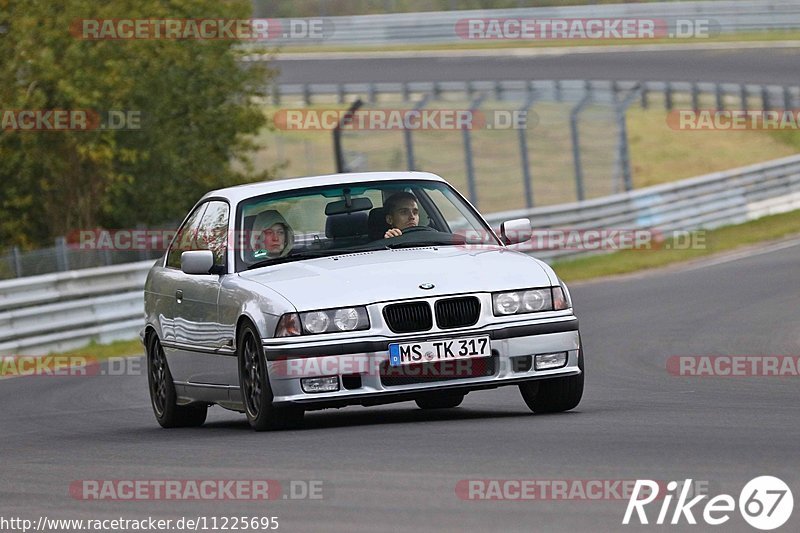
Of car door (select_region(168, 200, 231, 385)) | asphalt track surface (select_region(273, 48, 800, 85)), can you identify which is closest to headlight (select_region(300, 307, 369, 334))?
car door (select_region(168, 200, 231, 385))

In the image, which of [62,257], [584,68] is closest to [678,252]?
[62,257]

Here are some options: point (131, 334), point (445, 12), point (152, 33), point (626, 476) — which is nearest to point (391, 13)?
point (445, 12)

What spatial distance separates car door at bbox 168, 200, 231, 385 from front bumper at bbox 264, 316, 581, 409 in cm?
94

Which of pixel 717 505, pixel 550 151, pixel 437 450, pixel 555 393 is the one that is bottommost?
pixel 550 151

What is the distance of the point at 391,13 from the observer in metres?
55.8

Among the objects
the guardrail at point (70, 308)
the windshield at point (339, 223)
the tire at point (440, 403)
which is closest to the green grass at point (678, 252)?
the guardrail at point (70, 308)

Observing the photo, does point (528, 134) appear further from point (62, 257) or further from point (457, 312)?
point (457, 312)

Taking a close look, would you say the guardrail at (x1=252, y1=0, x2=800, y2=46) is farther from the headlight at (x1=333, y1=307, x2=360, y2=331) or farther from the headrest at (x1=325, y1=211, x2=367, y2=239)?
the headlight at (x1=333, y1=307, x2=360, y2=331)

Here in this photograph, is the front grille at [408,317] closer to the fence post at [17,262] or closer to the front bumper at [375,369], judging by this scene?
the front bumper at [375,369]

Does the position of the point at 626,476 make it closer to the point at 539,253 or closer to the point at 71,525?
the point at 71,525

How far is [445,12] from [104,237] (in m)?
30.6

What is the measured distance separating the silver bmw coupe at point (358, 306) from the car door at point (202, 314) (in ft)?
0.05

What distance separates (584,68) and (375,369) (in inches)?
1494

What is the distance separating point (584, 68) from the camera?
4656cm
